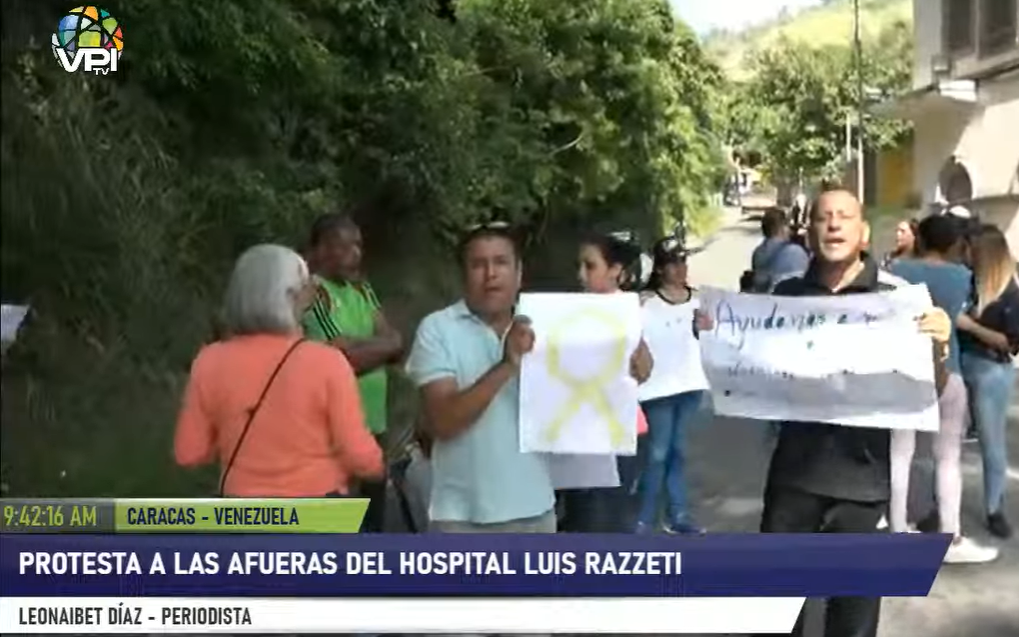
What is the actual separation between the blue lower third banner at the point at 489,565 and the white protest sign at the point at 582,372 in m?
0.21

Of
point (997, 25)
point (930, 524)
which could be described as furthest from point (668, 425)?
point (997, 25)

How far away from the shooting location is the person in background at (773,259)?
115 inches

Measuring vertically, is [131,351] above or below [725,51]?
below

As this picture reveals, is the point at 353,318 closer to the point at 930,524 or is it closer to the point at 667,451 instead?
the point at 667,451

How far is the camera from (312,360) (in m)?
2.92

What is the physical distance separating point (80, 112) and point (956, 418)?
1886 mm

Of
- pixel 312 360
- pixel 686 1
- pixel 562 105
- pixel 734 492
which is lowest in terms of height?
pixel 734 492

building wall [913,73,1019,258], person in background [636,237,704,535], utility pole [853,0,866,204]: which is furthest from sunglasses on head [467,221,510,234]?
building wall [913,73,1019,258]

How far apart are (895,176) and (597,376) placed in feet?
2.40

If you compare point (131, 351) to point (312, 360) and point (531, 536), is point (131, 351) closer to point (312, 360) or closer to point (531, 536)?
point (312, 360)

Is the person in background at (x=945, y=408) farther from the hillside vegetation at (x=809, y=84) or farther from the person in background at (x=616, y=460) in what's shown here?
the person in background at (x=616, y=460)

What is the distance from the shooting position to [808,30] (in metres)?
2.90

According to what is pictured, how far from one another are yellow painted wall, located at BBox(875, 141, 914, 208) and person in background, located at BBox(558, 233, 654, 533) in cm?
51

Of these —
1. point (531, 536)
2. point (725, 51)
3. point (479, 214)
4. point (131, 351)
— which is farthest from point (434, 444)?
point (725, 51)
